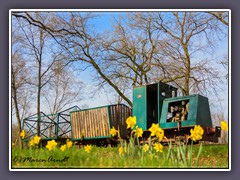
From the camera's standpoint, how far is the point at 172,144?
4.71 metres

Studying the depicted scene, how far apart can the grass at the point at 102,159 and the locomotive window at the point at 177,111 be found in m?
0.69

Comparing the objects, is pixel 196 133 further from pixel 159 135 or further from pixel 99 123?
pixel 99 123

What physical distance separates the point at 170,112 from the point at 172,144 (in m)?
0.86

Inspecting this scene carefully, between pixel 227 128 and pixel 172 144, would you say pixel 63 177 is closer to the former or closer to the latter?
pixel 172 144

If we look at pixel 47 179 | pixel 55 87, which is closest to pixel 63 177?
pixel 47 179

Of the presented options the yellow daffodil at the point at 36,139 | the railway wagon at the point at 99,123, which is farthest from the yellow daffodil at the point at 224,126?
the yellow daffodil at the point at 36,139

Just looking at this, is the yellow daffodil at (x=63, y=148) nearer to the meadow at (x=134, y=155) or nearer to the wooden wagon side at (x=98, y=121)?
the meadow at (x=134, y=155)

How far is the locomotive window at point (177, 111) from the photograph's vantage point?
541cm

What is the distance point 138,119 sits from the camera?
5.48 m

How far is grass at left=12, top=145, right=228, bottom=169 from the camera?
4.59 m

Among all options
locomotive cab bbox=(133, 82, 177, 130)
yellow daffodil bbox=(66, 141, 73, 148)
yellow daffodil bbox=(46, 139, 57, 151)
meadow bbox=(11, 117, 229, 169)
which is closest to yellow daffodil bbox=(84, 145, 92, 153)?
meadow bbox=(11, 117, 229, 169)

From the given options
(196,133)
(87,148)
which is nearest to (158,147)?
(196,133)

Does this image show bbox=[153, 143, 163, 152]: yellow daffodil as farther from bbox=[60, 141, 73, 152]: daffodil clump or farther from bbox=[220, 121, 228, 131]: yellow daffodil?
bbox=[60, 141, 73, 152]: daffodil clump

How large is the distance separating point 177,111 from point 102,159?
48.0 inches
